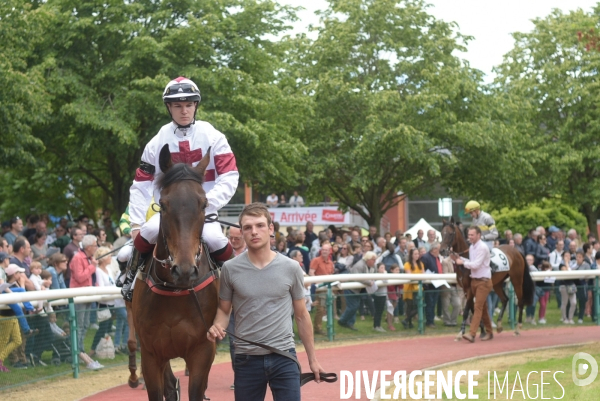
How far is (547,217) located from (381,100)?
15.5m

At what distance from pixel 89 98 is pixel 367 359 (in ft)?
41.8

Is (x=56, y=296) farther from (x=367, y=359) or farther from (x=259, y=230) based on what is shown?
(x=259, y=230)

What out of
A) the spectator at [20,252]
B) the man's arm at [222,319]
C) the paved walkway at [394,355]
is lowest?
the paved walkway at [394,355]

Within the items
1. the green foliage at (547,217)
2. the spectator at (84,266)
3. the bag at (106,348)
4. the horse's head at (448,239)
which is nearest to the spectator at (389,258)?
the horse's head at (448,239)

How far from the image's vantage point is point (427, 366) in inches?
455

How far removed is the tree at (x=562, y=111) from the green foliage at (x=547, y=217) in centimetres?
495

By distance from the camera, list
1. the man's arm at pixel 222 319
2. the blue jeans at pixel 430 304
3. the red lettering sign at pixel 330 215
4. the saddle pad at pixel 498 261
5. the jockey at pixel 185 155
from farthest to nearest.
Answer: the red lettering sign at pixel 330 215 → the blue jeans at pixel 430 304 → the saddle pad at pixel 498 261 → the jockey at pixel 185 155 → the man's arm at pixel 222 319

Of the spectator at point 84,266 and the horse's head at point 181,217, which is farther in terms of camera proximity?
the spectator at point 84,266

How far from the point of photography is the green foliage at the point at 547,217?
41.5 metres

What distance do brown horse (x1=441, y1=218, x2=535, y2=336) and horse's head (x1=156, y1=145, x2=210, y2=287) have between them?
10.0 meters

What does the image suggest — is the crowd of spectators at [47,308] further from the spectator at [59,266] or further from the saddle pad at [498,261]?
the saddle pad at [498,261]

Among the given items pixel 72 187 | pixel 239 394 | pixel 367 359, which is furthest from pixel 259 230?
pixel 72 187

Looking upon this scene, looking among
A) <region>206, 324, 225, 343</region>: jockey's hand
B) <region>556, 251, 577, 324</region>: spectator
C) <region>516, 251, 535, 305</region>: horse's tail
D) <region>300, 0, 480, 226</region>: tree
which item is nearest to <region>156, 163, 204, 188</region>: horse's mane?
<region>206, 324, 225, 343</region>: jockey's hand

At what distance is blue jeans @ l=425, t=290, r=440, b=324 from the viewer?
16.5 metres
